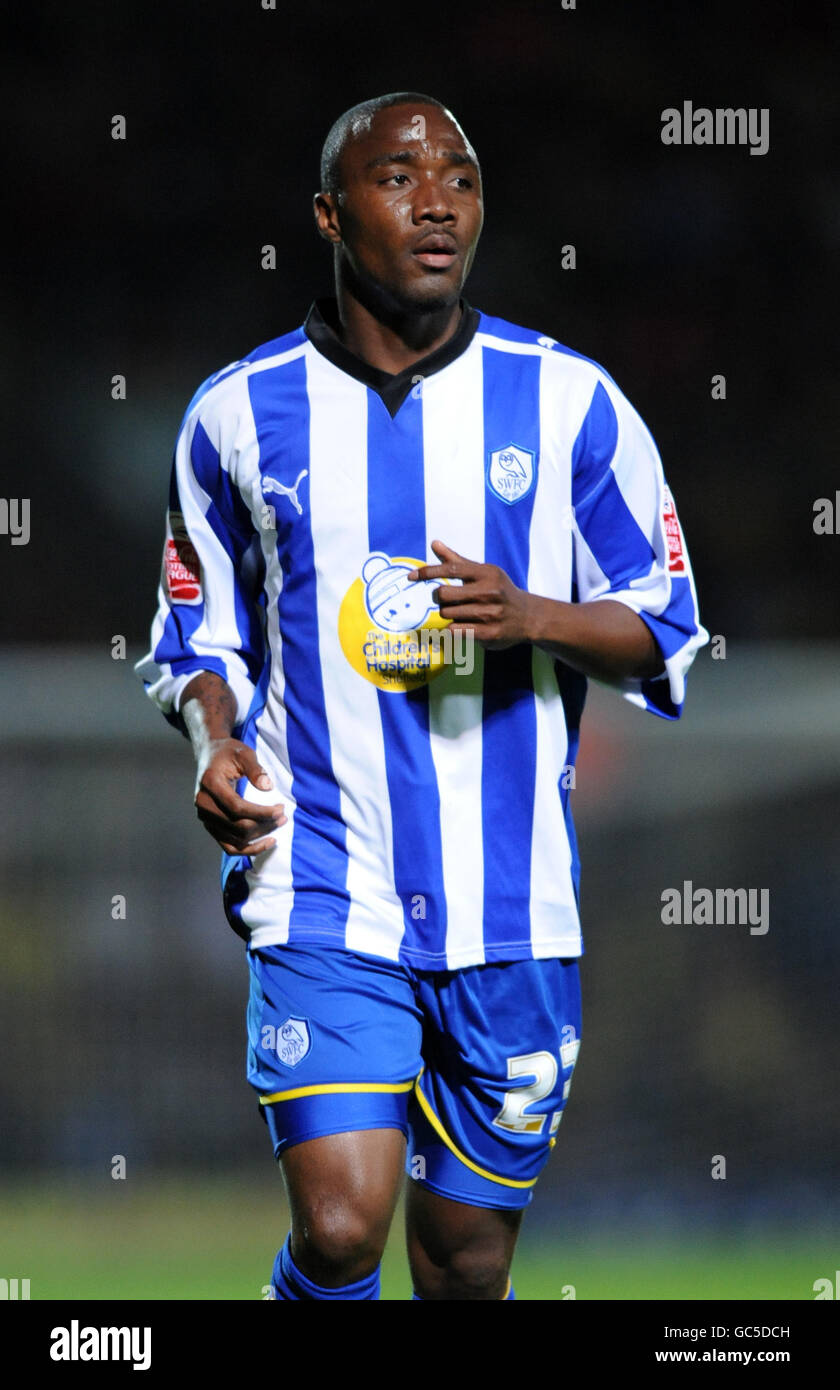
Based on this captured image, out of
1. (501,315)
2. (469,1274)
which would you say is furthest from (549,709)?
(501,315)

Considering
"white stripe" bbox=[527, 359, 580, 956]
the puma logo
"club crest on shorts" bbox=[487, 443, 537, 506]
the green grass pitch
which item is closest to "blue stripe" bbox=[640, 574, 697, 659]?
"white stripe" bbox=[527, 359, 580, 956]

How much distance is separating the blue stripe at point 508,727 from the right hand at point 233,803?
1.00 ft

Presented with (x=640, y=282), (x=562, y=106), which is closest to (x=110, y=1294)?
(x=640, y=282)

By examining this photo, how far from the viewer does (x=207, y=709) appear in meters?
2.36

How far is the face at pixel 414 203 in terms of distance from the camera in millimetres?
2330

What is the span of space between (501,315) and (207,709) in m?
2.71

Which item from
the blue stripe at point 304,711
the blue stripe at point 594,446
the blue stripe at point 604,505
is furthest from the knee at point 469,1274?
the blue stripe at point 594,446

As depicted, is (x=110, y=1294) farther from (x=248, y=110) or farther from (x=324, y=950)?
(x=248, y=110)

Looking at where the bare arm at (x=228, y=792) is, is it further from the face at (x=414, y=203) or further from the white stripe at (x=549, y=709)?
the face at (x=414, y=203)

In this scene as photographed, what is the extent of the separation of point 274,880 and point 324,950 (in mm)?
122

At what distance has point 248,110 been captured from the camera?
491 centimetres
